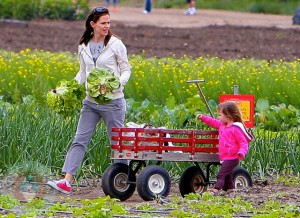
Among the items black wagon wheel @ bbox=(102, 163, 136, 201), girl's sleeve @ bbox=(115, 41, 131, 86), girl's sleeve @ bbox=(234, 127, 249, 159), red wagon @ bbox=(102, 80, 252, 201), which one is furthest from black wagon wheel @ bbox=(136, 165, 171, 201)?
girl's sleeve @ bbox=(115, 41, 131, 86)

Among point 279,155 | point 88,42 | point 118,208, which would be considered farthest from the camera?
point 279,155

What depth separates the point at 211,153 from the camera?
9258 mm

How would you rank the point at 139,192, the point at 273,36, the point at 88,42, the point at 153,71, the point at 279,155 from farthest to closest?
the point at 273,36 < the point at 153,71 < the point at 279,155 < the point at 88,42 < the point at 139,192

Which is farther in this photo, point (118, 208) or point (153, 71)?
point (153, 71)

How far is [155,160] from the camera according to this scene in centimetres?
922

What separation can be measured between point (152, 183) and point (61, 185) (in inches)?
31.4

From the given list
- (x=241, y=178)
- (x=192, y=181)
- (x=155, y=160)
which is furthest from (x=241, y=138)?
A: (x=155, y=160)

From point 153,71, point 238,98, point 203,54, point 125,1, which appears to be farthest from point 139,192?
point 125,1

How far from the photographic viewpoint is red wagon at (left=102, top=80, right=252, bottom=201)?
9008 millimetres

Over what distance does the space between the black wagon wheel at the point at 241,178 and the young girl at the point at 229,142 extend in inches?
4.3

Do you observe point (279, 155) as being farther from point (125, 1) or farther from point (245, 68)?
point (125, 1)

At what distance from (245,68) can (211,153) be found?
6.72m

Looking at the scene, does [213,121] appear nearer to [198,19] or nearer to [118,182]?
[118,182]

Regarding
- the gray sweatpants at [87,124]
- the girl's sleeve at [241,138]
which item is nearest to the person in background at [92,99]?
the gray sweatpants at [87,124]
